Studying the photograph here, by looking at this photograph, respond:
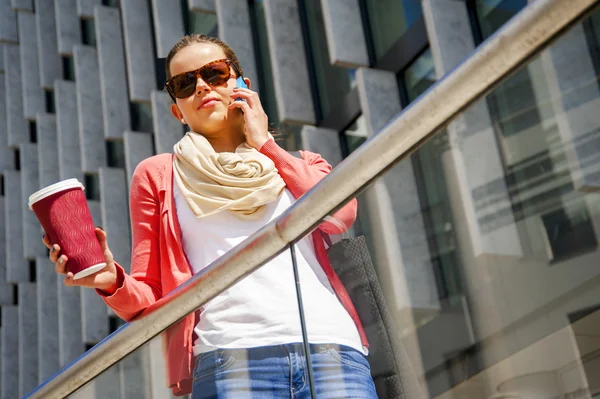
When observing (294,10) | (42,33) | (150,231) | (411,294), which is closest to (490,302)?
(411,294)

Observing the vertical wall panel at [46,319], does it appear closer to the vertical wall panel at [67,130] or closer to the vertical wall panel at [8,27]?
the vertical wall panel at [67,130]

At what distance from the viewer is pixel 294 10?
8.73 metres

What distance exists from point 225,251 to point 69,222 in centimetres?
37

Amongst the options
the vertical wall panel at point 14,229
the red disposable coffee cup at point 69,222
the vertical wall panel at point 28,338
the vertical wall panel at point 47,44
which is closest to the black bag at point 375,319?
the red disposable coffee cup at point 69,222

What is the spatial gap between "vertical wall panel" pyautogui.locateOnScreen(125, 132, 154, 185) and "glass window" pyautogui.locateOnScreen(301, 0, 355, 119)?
124 inches

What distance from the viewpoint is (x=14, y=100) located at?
15.3 meters

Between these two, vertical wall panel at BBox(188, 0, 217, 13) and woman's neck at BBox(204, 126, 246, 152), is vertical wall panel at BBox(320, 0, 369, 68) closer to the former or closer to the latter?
vertical wall panel at BBox(188, 0, 217, 13)

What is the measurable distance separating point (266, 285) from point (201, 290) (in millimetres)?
151

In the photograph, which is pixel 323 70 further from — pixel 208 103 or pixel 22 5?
pixel 22 5

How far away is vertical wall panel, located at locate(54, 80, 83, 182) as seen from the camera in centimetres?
1298

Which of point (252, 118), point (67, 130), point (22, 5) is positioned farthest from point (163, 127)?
point (252, 118)

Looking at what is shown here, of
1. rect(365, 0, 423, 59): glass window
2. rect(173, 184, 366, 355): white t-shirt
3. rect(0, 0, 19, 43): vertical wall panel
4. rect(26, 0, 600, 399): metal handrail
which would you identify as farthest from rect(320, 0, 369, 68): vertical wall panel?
rect(0, 0, 19, 43): vertical wall panel

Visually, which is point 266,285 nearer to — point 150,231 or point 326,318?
point 326,318

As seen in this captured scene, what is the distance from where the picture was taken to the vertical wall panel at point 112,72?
11812mm
